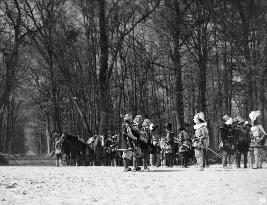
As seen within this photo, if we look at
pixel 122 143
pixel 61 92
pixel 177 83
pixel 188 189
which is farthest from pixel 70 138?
pixel 61 92


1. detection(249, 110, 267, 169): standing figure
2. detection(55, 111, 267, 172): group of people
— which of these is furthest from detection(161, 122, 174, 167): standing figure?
detection(249, 110, 267, 169): standing figure

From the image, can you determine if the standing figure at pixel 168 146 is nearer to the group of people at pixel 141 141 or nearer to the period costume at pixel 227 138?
the period costume at pixel 227 138

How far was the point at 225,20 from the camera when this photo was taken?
95.0 ft

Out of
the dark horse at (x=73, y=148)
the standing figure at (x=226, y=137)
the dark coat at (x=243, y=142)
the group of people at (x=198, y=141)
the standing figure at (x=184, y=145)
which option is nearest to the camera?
the group of people at (x=198, y=141)

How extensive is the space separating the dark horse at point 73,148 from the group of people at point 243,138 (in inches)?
393

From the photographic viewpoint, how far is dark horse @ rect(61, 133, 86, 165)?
2772 cm

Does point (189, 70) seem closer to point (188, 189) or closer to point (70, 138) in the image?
point (70, 138)

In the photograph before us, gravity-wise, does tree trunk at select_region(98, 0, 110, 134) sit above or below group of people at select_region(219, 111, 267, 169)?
above

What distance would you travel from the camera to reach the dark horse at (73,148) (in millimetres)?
27719

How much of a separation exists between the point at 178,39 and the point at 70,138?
802 centimetres

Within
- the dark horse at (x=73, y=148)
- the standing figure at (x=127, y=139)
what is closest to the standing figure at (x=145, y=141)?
the standing figure at (x=127, y=139)

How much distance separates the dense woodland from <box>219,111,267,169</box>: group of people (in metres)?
6.30

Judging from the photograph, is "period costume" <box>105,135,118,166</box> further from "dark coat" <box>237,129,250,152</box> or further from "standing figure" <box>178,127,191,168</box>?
"dark coat" <box>237,129,250,152</box>

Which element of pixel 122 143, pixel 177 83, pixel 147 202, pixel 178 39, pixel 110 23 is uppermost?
pixel 110 23
